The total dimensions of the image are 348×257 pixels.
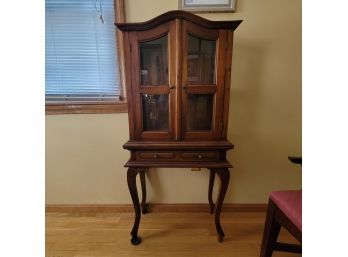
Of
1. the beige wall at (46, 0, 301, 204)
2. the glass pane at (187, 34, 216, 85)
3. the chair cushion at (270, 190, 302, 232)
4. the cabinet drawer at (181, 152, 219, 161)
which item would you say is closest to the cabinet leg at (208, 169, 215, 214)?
the beige wall at (46, 0, 301, 204)

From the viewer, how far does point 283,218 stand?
984 mm

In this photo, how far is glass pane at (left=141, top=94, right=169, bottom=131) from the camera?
1311 millimetres

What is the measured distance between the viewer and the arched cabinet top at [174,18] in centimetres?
116

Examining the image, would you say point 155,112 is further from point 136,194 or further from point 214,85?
point 136,194

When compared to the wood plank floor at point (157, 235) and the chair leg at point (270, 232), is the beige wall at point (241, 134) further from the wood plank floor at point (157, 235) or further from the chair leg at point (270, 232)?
the chair leg at point (270, 232)

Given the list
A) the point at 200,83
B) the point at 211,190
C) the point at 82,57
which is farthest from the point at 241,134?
the point at 82,57

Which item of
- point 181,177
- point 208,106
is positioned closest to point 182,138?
point 208,106

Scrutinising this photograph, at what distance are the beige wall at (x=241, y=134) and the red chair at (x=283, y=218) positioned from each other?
1.97 ft

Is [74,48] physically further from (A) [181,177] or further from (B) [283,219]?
(B) [283,219]

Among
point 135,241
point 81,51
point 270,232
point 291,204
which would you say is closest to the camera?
point 291,204

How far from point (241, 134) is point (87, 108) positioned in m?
1.42

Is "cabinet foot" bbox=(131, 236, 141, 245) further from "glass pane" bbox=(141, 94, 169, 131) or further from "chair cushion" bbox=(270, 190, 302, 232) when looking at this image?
"chair cushion" bbox=(270, 190, 302, 232)

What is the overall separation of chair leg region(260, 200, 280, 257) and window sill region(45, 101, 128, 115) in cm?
133

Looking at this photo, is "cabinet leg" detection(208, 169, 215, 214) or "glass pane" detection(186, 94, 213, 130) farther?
"cabinet leg" detection(208, 169, 215, 214)
